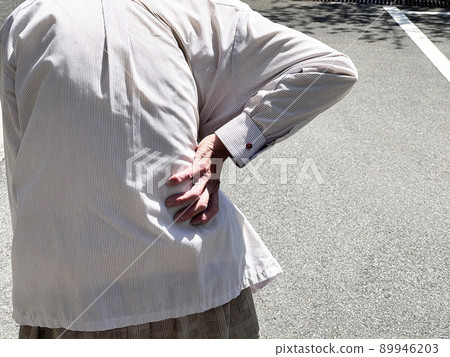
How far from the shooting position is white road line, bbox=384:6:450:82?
862 centimetres

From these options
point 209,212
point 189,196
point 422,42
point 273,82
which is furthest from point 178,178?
point 422,42

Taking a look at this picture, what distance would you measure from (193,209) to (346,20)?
31.4 ft

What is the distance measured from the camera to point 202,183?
6.15 ft

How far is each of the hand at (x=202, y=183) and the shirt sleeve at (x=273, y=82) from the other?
4cm

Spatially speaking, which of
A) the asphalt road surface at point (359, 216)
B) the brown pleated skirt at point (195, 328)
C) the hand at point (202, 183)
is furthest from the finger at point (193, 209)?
the asphalt road surface at point (359, 216)

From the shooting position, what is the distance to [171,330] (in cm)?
188

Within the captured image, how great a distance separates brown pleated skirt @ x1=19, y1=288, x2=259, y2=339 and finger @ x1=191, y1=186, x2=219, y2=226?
25cm

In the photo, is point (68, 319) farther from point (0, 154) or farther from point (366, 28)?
point (366, 28)

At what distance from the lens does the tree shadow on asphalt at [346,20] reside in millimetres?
10070

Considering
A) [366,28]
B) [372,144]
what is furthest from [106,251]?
[366,28]

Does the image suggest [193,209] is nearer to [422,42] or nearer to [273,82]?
[273,82]

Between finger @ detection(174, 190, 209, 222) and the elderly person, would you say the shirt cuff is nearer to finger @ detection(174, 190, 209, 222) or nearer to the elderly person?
the elderly person

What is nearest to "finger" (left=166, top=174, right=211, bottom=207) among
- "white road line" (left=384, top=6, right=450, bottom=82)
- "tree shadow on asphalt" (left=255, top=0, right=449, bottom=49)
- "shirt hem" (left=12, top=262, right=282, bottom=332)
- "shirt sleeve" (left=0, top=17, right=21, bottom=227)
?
"shirt hem" (left=12, top=262, right=282, bottom=332)

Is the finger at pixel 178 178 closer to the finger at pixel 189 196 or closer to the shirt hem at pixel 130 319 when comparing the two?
the finger at pixel 189 196
